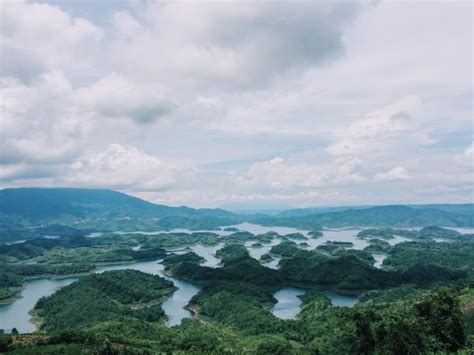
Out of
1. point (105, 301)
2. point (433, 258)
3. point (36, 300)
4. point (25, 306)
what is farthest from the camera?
point (433, 258)

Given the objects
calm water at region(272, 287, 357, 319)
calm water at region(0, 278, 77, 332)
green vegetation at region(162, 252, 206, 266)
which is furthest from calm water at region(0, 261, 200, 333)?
calm water at region(272, 287, 357, 319)

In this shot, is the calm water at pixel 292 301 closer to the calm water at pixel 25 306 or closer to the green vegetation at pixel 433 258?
the green vegetation at pixel 433 258

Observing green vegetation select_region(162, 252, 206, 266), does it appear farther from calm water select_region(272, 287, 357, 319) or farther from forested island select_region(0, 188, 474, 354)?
calm water select_region(272, 287, 357, 319)

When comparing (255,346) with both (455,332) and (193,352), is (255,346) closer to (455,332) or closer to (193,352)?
(193,352)

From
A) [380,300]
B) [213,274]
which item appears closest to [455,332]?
[380,300]

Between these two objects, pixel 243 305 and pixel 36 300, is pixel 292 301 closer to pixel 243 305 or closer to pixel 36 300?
pixel 243 305

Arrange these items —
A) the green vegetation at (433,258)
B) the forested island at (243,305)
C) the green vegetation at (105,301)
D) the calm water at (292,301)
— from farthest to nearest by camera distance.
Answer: the green vegetation at (433,258)
the calm water at (292,301)
the green vegetation at (105,301)
the forested island at (243,305)

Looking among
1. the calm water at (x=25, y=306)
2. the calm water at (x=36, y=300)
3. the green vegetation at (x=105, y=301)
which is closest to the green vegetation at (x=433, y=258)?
the calm water at (x=36, y=300)

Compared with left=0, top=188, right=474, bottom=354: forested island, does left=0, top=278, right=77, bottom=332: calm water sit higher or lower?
lower

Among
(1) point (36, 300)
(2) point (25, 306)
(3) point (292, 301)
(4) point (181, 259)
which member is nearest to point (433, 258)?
(3) point (292, 301)

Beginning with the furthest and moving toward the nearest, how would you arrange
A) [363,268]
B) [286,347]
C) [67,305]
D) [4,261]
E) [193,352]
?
[4,261], [363,268], [67,305], [286,347], [193,352]

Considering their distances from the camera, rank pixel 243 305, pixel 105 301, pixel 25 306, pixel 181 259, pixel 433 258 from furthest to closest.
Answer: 1. pixel 181 259
2. pixel 433 258
3. pixel 25 306
4. pixel 105 301
5. pixel 243 305
